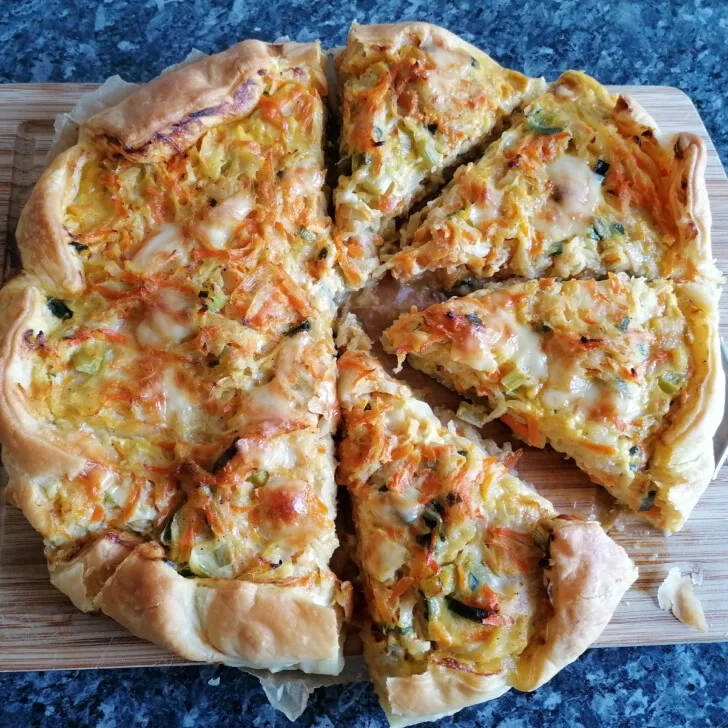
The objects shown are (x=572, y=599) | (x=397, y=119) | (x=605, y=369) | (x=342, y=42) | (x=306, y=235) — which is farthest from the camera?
(x=342, y=42)

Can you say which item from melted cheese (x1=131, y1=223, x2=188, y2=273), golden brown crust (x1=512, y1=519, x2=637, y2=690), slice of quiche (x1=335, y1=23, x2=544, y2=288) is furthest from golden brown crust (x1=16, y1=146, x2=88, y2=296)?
golden brown crust (x1=512, y1=519, x2=637, y2=690)

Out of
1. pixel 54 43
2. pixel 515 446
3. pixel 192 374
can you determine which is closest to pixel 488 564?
pixel 515 446

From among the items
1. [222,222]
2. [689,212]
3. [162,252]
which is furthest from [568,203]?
[162,252]

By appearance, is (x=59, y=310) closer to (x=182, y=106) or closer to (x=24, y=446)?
(x=24, y=446)

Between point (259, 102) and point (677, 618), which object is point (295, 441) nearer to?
point (259, 102)

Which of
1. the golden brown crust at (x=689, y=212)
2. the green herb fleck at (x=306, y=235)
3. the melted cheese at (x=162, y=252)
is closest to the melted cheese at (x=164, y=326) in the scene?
the melted cheese at (x=162, y=252)

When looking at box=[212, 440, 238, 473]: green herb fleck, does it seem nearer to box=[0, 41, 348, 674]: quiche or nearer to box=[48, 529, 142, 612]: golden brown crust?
box=[0, 41, 348, 674]: quiche

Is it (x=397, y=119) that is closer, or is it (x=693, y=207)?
(x=693, y=207)
